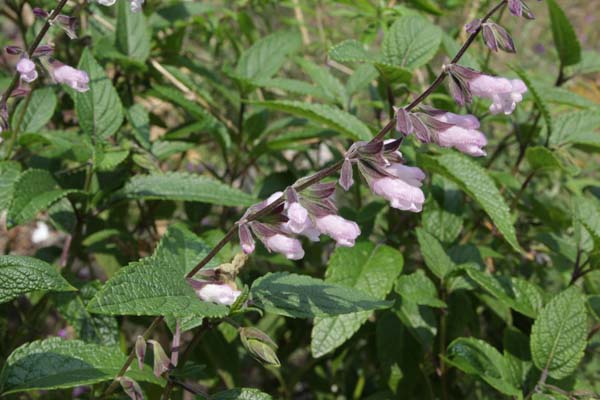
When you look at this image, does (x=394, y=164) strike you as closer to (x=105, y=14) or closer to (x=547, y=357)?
(x=547, y=357)

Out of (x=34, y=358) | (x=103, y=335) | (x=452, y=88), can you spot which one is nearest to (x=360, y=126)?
(x=452, y=88)

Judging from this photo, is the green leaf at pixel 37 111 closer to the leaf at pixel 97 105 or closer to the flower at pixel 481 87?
the leaf at pixel 97 105

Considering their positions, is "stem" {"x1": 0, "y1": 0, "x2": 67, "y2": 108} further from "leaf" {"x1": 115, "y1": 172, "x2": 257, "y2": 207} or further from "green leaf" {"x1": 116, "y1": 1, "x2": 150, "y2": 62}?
"green leaf" {"x1": 116, "y1": 1, "x2": 150, "y2": 62}

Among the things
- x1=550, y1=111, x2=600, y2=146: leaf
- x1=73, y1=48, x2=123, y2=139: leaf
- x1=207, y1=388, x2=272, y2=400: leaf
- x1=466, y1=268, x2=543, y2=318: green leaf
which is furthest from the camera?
x1=550, y1=111, x2=600, y2=146: leaf

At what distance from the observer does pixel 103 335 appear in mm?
1476

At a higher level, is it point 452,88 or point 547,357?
point 452,88

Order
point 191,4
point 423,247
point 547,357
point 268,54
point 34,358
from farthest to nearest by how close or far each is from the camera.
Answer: point 191,4
point 268,54
point 423,247
point 547,357
point 34,358

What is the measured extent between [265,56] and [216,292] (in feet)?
3.75

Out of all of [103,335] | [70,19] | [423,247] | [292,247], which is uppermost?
[70,19]

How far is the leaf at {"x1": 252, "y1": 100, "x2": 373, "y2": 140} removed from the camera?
1.50 meters

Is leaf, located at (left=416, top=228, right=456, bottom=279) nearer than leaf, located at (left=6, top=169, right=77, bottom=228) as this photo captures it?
No

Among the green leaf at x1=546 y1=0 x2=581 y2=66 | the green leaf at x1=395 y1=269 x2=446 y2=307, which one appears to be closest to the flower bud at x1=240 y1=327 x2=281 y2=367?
the green leaf at x1=395 y1=269 x2=446 y2=307

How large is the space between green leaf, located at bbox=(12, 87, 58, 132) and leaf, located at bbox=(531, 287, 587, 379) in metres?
1.26

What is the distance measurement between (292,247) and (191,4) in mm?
1421
